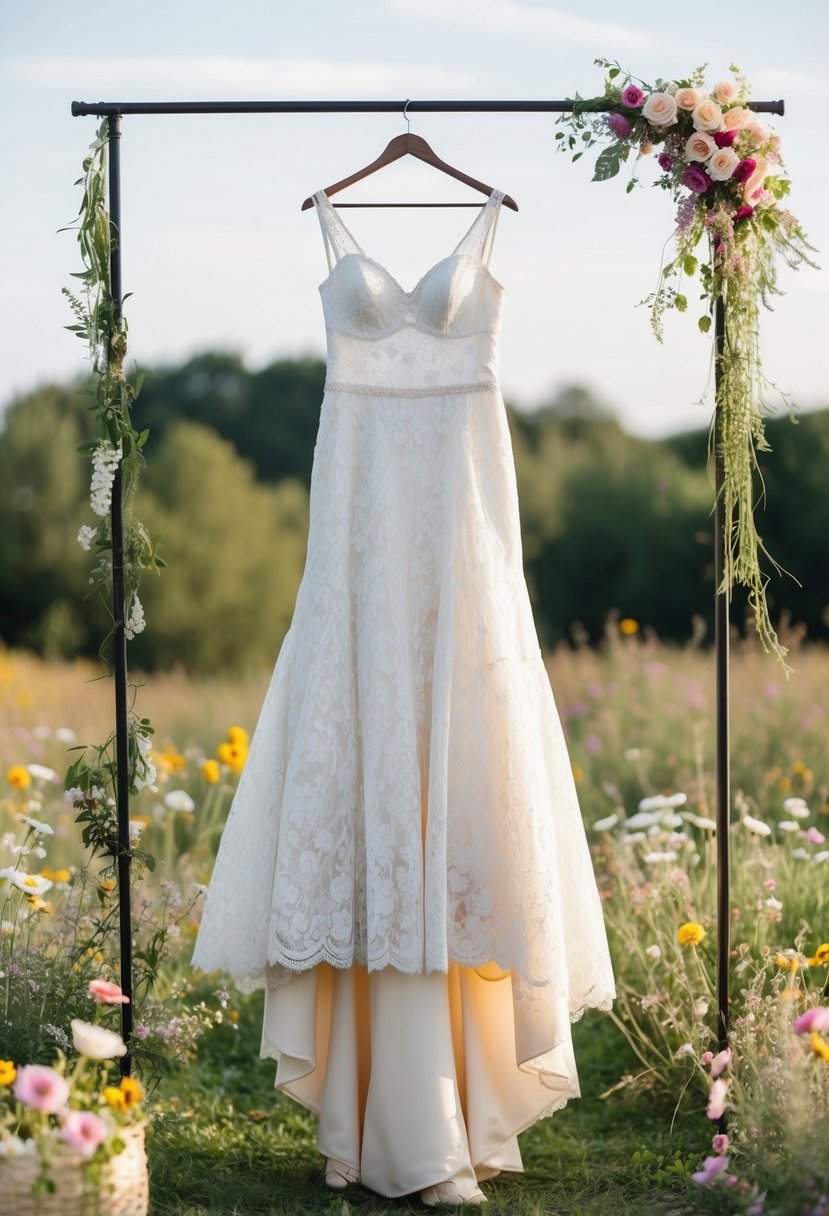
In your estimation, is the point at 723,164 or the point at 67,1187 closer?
the point at 67,1187

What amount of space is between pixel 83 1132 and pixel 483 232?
81.0 inches

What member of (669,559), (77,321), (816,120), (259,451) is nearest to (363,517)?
(77,321)

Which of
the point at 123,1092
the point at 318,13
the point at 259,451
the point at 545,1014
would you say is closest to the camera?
the point at 123,1092

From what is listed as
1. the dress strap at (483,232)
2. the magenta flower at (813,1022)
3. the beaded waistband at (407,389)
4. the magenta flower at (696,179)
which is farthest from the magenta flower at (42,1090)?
the magenta flower at (696,179)

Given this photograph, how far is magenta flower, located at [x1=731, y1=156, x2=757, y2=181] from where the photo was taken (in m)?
2.84

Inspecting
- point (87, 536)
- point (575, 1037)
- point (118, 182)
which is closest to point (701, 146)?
point (118, 182)

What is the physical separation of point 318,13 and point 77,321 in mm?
3895

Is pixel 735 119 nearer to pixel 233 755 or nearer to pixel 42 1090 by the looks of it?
pixel 42 1090

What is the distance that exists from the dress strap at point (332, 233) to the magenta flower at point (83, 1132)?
188 centimetres

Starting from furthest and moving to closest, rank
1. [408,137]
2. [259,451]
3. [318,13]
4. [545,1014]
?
1. [259,451]
2. [318,13]
3. [408,137]
4. [545,1014]

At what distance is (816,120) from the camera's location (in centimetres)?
681

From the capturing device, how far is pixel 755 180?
2854 millimetres

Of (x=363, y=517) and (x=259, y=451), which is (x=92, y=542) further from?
(x=259, y=451)

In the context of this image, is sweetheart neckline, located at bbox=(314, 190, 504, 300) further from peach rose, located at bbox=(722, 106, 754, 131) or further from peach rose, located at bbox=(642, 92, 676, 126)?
peach rose, located at bbox=(722, 106, 754, 131)
